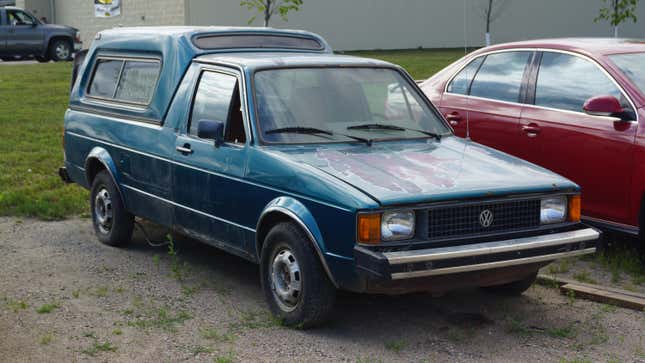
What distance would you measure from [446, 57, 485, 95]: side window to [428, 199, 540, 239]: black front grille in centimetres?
302

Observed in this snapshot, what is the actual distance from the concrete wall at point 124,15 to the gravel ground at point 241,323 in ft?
95.2

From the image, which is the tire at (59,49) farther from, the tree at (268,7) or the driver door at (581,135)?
the driver door at (581,135)

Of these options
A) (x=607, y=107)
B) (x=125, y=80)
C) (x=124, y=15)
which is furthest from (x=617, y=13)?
(x=125, y=80)

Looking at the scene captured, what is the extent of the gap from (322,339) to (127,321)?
48.0 inches

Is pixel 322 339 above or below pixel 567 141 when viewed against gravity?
below

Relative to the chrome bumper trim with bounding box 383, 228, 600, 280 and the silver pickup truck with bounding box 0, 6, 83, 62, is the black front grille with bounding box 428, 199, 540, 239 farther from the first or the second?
the silver pickup truck with bounding box 0, 6, 83, 62

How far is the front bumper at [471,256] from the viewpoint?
5.19 m

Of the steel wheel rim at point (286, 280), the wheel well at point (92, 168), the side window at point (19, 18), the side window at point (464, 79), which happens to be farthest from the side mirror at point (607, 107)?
the side window at point (19, 18)

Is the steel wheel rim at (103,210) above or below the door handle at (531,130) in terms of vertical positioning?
below

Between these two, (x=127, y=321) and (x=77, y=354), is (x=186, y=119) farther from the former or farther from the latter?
(x=77, y=354)

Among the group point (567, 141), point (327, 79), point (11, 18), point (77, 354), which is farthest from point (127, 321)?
point (11, 18)

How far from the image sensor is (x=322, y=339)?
5645mm

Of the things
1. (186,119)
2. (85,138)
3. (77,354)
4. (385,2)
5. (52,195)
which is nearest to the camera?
(77,354)

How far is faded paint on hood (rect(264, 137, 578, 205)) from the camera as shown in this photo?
5473 millimetres
